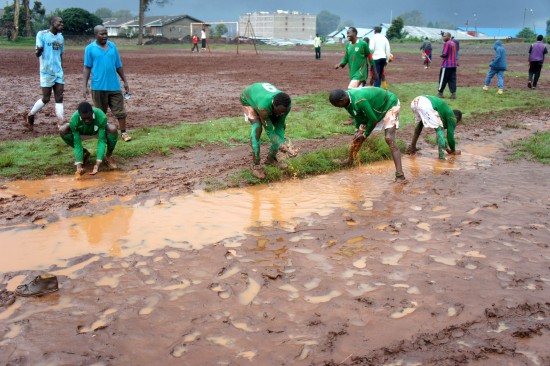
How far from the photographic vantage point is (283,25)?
104812mm

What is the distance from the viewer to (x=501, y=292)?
4023mm

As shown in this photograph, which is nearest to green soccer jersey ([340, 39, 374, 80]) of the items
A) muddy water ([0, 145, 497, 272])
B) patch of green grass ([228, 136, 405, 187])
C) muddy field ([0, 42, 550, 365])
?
patch of green grass ([228, 136, 405, 187])

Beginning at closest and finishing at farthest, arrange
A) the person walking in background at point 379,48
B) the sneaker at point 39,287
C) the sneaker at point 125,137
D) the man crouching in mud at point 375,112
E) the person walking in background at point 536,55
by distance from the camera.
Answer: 1. the sneaker at point 39,287
2. the man crouching in mud at point 375,112
3. the sneaker at point 125,137
4. the person walking in background at point 379,48
5. the person walking in background at point 536,55

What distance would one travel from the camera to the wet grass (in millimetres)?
7137

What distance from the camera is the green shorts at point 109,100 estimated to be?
798 centimetres

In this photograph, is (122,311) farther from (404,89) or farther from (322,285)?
(404,89)

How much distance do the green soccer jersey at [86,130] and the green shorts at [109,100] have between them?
1.22 m

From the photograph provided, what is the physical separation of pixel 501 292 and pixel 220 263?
7.29 ft

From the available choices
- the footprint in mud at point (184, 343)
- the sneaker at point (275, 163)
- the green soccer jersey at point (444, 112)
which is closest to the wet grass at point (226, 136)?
the sneaker at point (275, 163)

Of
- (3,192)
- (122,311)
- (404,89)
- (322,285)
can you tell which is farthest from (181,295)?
(404,89)

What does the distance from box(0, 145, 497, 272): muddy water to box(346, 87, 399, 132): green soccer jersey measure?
808 mm

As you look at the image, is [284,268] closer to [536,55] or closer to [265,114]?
[265,114]

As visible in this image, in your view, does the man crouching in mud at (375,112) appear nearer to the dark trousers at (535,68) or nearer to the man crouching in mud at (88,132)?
the man crouching in mud at (88,132)

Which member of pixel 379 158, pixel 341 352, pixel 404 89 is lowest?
pixel 341 352
